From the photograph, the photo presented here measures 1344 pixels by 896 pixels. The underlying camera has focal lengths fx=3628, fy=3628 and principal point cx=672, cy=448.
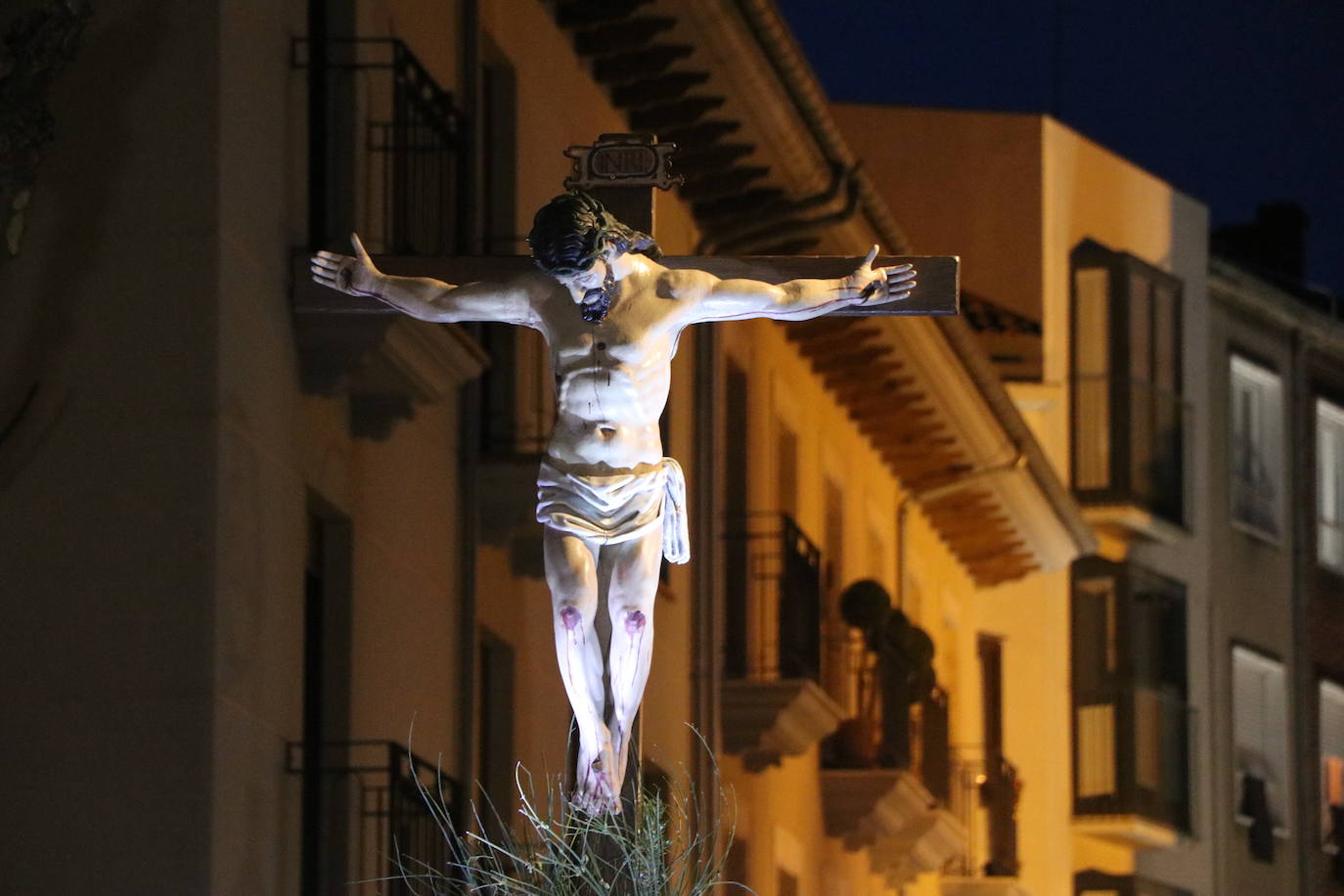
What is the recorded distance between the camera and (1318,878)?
117 feet

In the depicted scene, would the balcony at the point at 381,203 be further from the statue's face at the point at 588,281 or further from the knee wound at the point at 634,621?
the knee wound at the point at 634,621

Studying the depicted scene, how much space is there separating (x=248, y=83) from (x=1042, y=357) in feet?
70.1


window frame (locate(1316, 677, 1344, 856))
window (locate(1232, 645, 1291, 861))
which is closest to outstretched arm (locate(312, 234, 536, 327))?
window (locate(1232, 645, 1291, 861))

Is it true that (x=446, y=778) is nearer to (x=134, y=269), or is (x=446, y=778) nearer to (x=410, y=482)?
(x=410, y=482)

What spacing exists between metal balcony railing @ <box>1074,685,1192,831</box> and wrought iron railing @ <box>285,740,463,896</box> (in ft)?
65.3

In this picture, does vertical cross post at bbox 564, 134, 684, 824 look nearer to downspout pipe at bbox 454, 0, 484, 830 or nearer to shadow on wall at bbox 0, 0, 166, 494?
shadow on wall at bbox 0, 0, 166, 494

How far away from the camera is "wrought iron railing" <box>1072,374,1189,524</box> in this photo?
33.5 m

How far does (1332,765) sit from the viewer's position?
120 feet

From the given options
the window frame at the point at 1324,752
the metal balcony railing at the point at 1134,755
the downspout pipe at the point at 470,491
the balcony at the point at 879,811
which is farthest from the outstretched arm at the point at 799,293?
the window frame at the point at 1324,752

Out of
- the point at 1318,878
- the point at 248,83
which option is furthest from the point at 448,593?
the point at 1318,878

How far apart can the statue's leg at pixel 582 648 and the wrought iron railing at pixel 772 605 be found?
1319 centimetres

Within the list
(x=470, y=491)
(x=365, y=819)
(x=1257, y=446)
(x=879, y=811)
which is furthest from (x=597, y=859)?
(x=1257, y=446)

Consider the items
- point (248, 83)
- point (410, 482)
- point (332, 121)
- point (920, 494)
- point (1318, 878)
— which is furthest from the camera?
point (1318, 878)

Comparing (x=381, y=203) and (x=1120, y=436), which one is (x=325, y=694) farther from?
(x=1120, y=436)
